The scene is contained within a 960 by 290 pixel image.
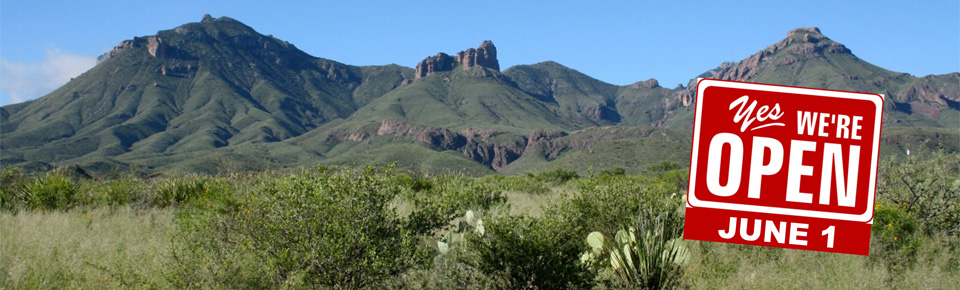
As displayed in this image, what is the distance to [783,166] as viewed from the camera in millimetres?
3766

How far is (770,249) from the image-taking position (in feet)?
25.4

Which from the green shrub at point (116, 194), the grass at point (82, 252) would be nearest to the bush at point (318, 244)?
the grass at point (82, 252)

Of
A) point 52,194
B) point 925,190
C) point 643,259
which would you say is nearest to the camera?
point 643,259

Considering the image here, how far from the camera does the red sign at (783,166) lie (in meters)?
3.77

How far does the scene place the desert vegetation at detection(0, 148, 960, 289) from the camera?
17.5ft

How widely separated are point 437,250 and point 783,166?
13.3ft

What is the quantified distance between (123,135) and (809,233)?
137m

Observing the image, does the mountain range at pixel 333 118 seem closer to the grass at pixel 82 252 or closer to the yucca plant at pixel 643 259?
the grass at pixel 82 252

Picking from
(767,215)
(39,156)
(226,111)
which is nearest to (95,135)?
(39,156)

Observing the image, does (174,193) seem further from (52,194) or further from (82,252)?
(82,252)

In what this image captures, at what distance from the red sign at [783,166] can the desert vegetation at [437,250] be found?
217 centimetres

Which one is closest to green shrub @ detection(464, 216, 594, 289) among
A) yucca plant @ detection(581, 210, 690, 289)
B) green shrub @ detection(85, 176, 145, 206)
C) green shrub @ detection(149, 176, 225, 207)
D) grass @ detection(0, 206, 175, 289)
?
yucca plant @ detection(581, 210, 690, 289)

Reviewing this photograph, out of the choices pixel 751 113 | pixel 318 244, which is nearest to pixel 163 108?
pixel 318 244

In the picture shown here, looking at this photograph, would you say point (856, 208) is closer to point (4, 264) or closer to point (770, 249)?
point (770, 249)
